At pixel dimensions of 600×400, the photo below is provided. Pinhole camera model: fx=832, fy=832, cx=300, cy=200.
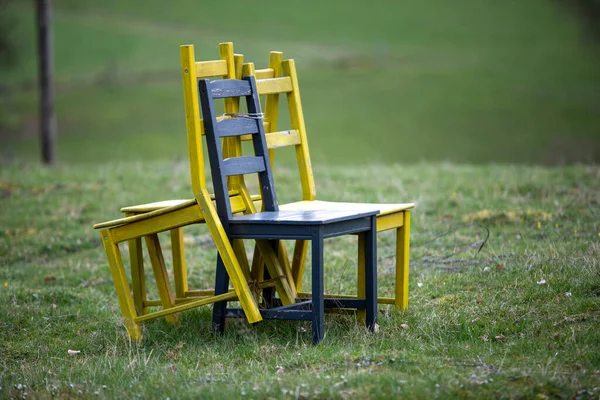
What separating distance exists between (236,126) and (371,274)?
1.36 meters

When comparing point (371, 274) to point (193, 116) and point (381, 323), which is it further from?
point (193, 116)

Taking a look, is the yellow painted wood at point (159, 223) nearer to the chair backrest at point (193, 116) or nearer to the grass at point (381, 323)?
the chair backrest at point (193, 116)

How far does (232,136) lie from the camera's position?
5863 mm

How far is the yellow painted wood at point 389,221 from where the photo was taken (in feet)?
19.0

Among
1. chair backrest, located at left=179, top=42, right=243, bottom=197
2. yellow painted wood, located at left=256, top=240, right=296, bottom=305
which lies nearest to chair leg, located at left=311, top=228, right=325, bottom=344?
yellow painted wood, located at left=256, top=240, right=296, bottom=305

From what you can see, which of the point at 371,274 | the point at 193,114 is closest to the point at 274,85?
the point at 193,114

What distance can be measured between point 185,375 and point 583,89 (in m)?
31.2

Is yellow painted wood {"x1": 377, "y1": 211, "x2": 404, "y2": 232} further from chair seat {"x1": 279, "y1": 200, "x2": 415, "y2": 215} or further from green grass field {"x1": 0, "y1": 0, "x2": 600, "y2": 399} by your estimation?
green grass field {"x1": 0, "y1": 0, "x2": 600, "y2": 399}

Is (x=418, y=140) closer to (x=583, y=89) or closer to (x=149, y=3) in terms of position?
(x=583, y=89)

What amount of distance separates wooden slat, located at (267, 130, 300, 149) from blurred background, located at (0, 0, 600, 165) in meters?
16.5

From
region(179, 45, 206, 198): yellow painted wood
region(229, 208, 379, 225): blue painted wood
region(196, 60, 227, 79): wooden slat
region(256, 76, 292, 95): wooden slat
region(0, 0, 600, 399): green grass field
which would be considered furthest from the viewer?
region(256, 76, 292, 95): wooden slat

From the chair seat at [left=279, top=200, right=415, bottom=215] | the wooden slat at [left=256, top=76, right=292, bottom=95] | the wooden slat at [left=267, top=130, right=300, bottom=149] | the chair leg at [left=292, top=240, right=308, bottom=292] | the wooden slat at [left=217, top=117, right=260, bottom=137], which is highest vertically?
the wooden slat at [left=256, top=76, right=292, bottom=95]

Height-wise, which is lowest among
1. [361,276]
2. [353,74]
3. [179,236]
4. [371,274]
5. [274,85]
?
[361,276]

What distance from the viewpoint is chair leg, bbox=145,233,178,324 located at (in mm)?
6039
